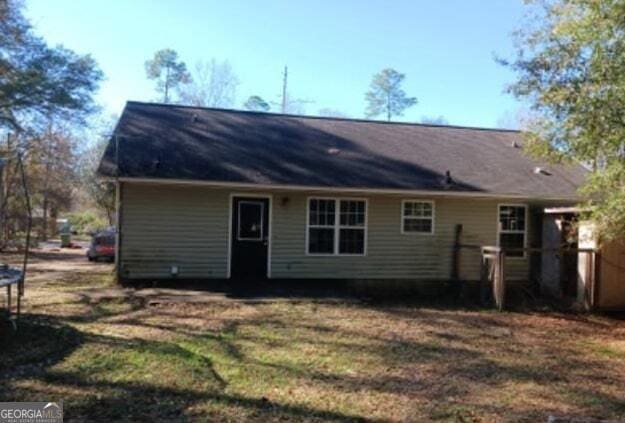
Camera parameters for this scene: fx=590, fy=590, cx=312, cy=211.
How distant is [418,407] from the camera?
533 centimetres

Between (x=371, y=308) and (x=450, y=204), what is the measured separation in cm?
425

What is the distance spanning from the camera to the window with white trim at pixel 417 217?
14055 millimetres

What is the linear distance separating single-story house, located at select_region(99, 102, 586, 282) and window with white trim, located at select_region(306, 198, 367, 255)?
24 mm

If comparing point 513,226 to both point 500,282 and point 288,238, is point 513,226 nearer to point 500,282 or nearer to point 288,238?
point 500,282

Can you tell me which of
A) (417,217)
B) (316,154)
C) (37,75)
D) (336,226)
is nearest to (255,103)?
(37,75)

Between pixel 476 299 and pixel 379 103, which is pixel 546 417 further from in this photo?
pixel 379 103

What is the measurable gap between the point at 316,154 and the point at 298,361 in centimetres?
855

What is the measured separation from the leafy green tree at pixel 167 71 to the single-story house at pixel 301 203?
26.7 meters

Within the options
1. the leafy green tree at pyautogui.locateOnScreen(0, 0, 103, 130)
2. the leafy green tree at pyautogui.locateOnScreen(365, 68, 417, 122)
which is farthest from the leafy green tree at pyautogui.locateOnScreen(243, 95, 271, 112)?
the leafy green tree at pyautogui.locateOnScreen(0, 0, 103, 130)

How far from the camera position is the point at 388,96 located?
147 ft

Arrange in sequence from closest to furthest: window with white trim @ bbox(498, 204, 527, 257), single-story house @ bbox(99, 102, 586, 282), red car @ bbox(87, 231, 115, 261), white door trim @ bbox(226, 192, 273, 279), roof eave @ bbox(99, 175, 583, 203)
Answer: roof eave @ bbox(99, 175, 583, 203), single-story house @ bbox(99, 102, 586, 282), white door trim @ bbox(226, 192, 273, 279), window with white trim @ bbox(498, 204, 527, 257), red car @ bbox(87, 231, 115, 261)

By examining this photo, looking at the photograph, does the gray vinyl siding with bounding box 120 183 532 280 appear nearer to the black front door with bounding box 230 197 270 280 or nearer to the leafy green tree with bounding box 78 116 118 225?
the black front door with bounding box 230 197 270 280

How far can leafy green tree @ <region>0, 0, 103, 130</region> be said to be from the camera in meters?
16.8

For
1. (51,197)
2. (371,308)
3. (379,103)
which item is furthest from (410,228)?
(379,103)
